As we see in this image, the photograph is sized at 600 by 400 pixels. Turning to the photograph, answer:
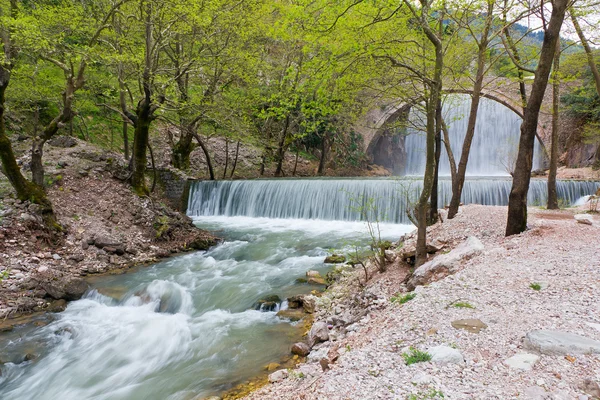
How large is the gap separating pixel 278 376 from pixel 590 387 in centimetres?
275

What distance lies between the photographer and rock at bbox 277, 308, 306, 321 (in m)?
5.66

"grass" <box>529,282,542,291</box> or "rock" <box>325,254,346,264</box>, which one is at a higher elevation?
"grass" <box>529,282,542,291</box>

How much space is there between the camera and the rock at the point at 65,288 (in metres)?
6.26

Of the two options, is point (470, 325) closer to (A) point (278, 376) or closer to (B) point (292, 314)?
(A) point (278, 376)

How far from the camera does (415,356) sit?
8.84 ft

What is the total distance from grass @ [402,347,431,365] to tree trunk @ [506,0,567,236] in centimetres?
425

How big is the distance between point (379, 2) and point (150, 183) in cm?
1211

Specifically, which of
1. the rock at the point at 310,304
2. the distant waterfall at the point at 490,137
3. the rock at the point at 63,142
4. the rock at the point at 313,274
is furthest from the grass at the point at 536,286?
the distant waterfall at the point at 490,137

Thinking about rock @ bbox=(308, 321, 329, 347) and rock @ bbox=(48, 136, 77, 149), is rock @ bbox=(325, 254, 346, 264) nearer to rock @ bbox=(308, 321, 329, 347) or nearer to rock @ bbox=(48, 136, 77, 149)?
rock @ bbox=(308, 321, 329, 347)

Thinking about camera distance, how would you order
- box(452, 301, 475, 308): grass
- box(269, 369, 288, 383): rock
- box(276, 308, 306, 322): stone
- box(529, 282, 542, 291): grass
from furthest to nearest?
box(276, 308, 306, 322): stone
box(269, 369, 288, 383): rock
box(529, 282, 542, 291): grass
box(452, 301, 475, 308): grass

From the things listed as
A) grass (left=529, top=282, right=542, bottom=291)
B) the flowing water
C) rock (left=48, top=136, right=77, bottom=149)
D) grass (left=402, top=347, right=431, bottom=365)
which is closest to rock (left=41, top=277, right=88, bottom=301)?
the flowing water

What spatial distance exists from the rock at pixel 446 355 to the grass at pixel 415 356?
4 centimetres

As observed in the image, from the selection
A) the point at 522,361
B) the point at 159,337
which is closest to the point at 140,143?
the point at 159,337

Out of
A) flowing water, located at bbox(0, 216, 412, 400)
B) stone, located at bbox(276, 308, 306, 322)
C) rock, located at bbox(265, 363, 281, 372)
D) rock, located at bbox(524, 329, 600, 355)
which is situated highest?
rock, located at bbox(524, 329, 600, 355)
